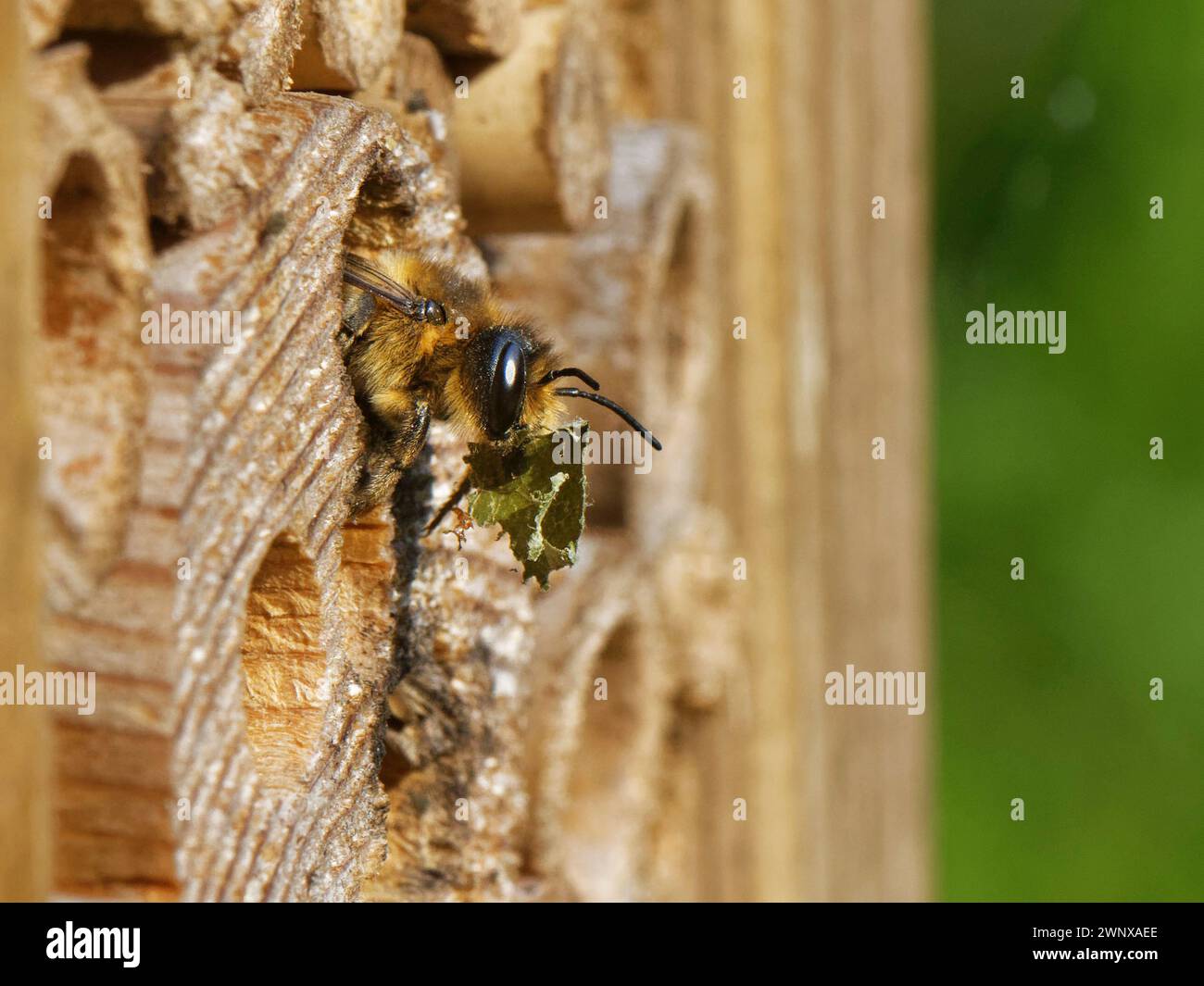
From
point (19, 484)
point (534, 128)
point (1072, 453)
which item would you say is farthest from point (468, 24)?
point (1072, 453)

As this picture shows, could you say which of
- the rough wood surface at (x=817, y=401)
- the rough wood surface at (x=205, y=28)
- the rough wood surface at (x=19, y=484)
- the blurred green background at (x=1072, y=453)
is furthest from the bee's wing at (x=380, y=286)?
the blurred green background at (x=1072, y=453)

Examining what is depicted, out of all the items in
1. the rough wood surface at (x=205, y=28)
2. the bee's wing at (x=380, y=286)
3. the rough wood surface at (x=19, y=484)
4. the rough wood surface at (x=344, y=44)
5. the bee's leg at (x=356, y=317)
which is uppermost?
the rough wood surface at (x=344, y=44)

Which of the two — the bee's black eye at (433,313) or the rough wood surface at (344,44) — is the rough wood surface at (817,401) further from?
the bee's black eye at (433,313)

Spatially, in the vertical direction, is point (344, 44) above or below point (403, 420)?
above

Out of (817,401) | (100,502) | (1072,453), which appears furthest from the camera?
(1072,453)

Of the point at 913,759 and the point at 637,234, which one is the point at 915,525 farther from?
the point at 637,234

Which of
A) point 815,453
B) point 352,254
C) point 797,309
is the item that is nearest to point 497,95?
point 352,254

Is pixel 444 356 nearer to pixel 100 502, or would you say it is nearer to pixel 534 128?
pixel 100 502
